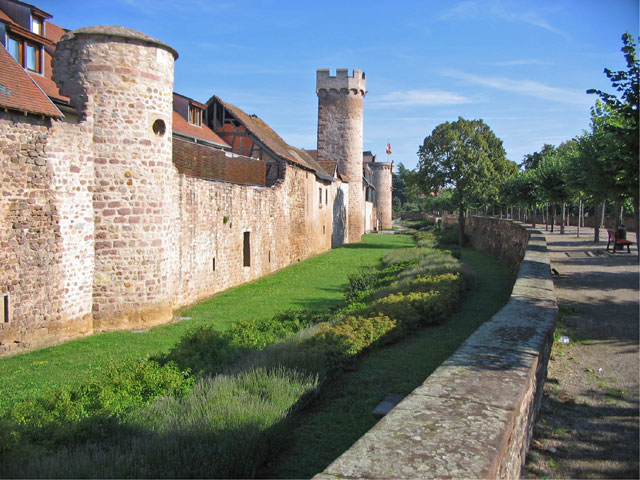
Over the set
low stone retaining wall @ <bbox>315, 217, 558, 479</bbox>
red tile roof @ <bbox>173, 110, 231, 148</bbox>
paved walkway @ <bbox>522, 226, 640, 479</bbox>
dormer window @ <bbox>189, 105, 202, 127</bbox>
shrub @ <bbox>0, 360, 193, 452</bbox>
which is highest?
dormer window @ <bbox>189, 105, 202, 127</bbox>

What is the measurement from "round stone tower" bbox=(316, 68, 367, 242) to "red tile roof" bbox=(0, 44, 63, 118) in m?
28.8

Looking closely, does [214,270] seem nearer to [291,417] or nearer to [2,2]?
[2,2]

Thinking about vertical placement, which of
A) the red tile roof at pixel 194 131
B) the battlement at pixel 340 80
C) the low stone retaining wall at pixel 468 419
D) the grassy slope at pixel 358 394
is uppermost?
the battlement at pixel 340 80

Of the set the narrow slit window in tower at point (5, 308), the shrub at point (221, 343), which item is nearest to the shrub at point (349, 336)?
the shrub at point (221, 343)

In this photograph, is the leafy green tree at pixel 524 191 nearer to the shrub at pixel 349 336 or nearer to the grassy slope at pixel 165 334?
the grassy slope at pixel 165 334

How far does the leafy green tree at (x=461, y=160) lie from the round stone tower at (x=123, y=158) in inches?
996

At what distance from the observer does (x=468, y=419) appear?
342cm

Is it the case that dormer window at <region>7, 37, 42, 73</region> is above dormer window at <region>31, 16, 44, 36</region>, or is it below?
below

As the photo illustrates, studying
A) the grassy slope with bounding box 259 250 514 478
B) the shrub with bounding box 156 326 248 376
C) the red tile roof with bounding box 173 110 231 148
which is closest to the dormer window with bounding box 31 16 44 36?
the red tile roof with bounding box 173 110 231 148

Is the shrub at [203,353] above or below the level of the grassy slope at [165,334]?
above

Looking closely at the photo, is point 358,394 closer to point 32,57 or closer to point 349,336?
point 349,336

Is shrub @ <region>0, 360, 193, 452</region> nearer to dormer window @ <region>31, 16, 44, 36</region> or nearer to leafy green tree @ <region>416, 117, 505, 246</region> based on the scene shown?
dormer window @ <region>31, 16, 44, 36</region>

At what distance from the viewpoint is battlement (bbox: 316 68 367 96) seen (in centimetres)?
3794

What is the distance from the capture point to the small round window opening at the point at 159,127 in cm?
1273
